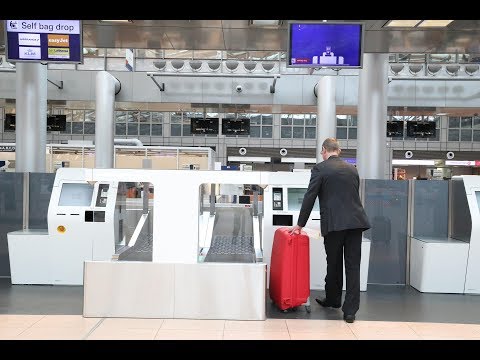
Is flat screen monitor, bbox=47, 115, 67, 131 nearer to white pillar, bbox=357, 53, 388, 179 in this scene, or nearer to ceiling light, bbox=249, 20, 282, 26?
white pillar, bbox=357, 53, 388, 179

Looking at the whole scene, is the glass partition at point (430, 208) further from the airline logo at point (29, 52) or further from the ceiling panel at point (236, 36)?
the airline logo at point (29, 52)

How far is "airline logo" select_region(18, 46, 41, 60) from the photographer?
24.2 ft

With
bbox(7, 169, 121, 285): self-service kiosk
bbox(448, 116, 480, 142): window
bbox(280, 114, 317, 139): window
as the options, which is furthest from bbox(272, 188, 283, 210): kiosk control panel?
bbox(448, 116, 480, 142): window

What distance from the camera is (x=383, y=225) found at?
8.05 metres

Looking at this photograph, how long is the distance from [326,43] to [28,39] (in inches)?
160

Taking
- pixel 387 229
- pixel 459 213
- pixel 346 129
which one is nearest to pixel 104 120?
pixel 387 229

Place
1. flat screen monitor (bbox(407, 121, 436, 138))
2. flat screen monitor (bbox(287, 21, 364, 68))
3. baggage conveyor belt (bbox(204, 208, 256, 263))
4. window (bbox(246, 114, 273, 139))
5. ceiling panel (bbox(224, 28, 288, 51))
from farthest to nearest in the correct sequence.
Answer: window (bbox(246, 114, 273, 139)) < flat screen monitor (bbox(407, 121, 436, 138)) < ceiling panel (bbox(224, 28, 288, 51)) < flat screen monitor (bbox(287, 21, 364, 68)) < baggage conveyor belt (bbox(204, 208, 256, 263))

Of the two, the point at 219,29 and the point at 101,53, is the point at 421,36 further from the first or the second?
the point at 101,53

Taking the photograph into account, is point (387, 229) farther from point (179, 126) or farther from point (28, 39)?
point (179, 126)

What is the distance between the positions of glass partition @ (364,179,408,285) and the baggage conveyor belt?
72.2 inches

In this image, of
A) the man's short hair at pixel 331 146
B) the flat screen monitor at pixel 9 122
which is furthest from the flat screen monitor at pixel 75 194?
the flat screen monitor at pixel 9 122
